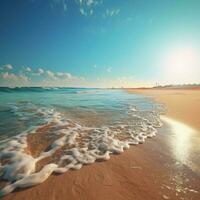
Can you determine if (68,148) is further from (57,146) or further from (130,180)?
(130,180)

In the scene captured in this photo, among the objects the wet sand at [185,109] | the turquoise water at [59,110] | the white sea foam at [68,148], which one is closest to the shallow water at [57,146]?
the white sea foam at [68,148]

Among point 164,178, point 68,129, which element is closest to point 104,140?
point 68,129

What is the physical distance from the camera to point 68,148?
14.2 ft

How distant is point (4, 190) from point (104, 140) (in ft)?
9.48

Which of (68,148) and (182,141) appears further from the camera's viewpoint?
(182,141)

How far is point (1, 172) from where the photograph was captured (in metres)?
3.11

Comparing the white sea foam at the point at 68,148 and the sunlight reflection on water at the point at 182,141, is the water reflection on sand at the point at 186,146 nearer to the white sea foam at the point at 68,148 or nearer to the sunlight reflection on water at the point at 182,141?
Result: the sunlight reflection on water at the point at 182,141

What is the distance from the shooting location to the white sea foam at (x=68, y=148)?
119 inches

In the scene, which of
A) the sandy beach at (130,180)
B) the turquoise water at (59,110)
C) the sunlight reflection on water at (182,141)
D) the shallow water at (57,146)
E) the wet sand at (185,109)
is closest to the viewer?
the sandy beach at (130,180)

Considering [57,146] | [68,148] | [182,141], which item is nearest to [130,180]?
[68,148]

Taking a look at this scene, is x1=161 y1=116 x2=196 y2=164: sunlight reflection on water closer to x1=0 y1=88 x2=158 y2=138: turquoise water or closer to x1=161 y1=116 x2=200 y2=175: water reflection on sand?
x1=161 y1=116 x2=200 y2=175: water reflection on sand

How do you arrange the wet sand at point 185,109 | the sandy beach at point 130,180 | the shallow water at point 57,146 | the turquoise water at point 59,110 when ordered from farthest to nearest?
the wet sand at point 185,109 → the turquoise water at point 59,110 → the shallow water at point 57,146 → the sandy beach at point 130,180

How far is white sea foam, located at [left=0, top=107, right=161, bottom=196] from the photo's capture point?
302 cm

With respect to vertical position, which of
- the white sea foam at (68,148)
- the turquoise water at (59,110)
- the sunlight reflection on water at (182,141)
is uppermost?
the turquoise water at (59,110)
